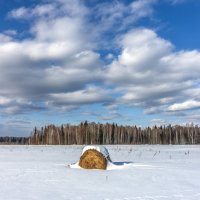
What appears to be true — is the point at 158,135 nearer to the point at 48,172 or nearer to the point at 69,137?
the point at 69,137

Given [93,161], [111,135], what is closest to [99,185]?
[93,161]

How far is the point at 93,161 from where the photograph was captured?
15578mm

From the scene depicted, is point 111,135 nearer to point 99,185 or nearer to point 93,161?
point 93,161

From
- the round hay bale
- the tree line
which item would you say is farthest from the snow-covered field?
the tree line

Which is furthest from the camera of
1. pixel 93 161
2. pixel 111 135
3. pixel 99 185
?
pixel 111 135

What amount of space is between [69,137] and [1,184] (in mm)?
48415

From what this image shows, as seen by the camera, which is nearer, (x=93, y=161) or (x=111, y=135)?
(x=93, y=161)

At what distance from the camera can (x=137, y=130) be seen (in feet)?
200

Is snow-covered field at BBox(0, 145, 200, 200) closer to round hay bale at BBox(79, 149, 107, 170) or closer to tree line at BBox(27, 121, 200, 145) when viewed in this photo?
round hay bale at BBox(79, 149, 107, 170)

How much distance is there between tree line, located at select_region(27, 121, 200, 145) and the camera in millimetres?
58037

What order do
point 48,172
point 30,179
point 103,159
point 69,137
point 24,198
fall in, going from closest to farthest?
point 24,198 < point 30,179 < point 48,172 < point 103,159 < point 69,137

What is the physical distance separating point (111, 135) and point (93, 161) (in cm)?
4464

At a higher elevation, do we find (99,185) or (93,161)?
(93,161)

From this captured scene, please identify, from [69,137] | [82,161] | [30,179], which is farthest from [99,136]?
[30,179]
